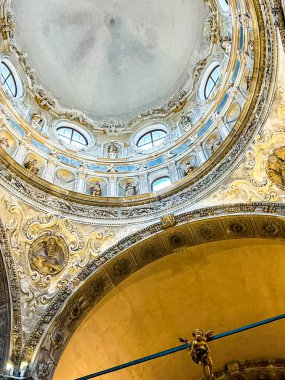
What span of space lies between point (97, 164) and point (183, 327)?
7.17 m

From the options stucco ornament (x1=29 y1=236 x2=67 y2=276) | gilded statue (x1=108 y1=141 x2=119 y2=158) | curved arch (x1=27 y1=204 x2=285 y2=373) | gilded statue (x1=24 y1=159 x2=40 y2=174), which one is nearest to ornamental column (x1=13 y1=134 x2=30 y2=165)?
gilded statue (x1=24 y1=159 x2=40 y2=174)

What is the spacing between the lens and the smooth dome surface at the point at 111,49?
23.0 m

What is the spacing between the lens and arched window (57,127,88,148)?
20880mm

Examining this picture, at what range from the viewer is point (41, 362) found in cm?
1337

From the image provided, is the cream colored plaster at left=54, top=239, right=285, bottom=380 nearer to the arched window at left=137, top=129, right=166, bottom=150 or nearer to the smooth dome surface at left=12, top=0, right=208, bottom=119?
A: the arched window at left=137, top=129, right=166, bottom=150

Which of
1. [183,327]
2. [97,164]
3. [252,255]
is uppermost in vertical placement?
[97,164]

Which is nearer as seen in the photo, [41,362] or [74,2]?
[41,362]

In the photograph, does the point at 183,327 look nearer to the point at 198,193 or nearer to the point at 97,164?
the point at 198,193

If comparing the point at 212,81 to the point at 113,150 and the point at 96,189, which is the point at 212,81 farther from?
the point at 96,189

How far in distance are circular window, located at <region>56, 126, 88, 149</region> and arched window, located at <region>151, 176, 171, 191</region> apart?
4.06 m

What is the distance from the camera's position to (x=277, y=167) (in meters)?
15.0

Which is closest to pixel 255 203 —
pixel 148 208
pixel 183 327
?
pixel 148 208

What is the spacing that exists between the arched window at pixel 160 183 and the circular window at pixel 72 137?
160 inches

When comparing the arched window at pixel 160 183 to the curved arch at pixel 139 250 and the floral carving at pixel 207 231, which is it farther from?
the floral carving at pixel 207 231
